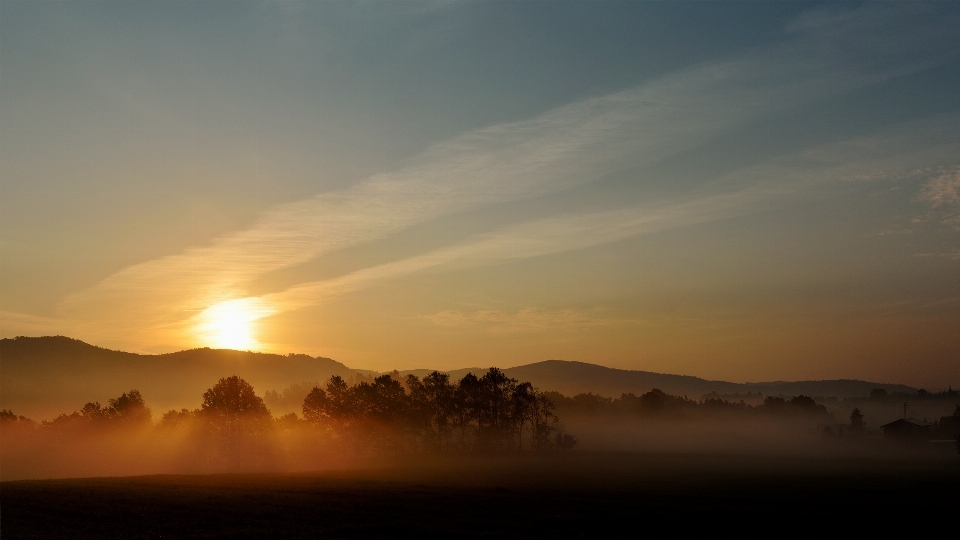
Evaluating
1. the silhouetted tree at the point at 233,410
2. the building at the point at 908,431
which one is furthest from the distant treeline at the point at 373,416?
the building at the point at 908,431

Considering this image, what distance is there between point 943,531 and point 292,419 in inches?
5343

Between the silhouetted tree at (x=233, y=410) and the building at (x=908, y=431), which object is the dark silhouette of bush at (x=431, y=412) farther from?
the building at (x=908, y=431)

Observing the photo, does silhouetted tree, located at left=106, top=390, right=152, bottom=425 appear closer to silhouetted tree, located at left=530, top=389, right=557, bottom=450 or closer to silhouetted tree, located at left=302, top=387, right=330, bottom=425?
silhouetted tree, located at left=302, top=387, right=330, bottom=425

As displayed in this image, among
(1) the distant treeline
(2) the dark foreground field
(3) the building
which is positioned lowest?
(3) the building

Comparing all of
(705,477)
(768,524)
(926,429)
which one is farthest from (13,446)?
(926,429)

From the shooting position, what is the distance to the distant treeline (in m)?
136

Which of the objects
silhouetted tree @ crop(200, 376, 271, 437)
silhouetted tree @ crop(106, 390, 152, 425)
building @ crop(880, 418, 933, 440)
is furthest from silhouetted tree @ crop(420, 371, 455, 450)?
building @ crop(880, 418, 933, 440)

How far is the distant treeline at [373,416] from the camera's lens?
135875mm

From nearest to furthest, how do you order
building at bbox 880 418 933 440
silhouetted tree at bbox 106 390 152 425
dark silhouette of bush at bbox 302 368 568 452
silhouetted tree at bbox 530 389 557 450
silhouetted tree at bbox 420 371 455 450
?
dark silhouette of bush at bbox 302 368 568 452
silhouetted tree at bbox 106 390 152 425
silhouetted tree at bbox 420 371 455 450
silhouetted tree at bbox 530 389 557 450
building at bbox 880 418 933 440

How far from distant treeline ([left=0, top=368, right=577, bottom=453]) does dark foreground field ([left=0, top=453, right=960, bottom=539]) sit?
58.1 meters

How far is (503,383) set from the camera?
167 m

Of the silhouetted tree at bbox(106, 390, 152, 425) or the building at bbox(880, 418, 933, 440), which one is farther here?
the building at bbox(880, 418, 933, 440)

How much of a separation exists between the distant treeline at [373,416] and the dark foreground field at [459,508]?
5815cm

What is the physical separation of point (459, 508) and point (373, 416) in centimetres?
8964
